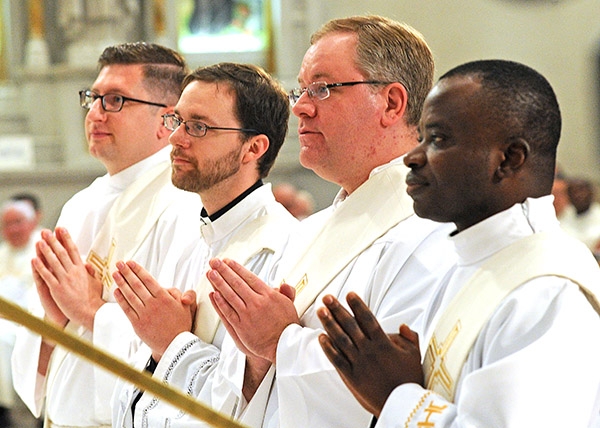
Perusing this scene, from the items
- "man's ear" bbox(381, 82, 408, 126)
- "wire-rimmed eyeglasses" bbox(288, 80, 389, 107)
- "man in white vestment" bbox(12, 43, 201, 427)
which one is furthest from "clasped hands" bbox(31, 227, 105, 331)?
"man's ear" bbox(381, 82, 408, 126)

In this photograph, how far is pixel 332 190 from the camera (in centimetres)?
1132

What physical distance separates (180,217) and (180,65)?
67cm

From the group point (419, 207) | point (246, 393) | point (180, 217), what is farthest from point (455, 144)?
point (180, 217)

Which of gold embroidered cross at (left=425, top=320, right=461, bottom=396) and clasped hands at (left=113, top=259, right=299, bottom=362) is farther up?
gold embroidered cross at (left=425, top=320, right=461, bottom=396)

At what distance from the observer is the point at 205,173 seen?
140 inches

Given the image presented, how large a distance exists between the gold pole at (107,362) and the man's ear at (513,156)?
2.62 feet

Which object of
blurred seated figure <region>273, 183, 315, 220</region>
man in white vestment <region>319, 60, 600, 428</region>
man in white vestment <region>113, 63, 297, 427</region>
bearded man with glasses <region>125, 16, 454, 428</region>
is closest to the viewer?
man in white vestment <region>319, 60, 600, 428</region>

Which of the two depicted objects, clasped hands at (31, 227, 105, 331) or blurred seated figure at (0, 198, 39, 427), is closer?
clasped hands at (31, 227, 105, 331)

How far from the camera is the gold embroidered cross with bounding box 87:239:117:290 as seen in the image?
4055mm

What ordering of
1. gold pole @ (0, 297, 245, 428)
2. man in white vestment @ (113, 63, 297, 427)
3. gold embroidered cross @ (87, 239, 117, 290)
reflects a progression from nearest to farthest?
1. gold pole @ (0, 297, 245, 428)
2. man in white vestment @ (113, 63, 297, 427)
3. gold embroidered cross @ (87, 239, 117, 290)

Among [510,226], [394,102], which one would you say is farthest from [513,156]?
[394,102]

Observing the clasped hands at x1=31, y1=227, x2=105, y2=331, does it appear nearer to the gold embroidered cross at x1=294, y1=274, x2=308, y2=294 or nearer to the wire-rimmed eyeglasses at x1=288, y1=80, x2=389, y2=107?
the gold embroidered cross at x1=294, y1=274, x2=308, y2=294

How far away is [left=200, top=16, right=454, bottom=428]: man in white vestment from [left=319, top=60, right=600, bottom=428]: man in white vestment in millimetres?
352

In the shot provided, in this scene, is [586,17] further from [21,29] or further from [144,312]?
[144,312]
